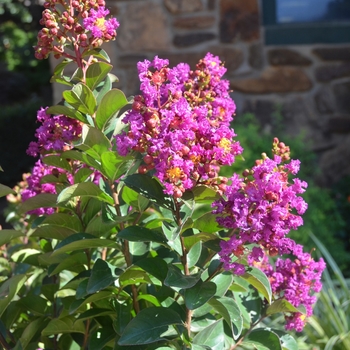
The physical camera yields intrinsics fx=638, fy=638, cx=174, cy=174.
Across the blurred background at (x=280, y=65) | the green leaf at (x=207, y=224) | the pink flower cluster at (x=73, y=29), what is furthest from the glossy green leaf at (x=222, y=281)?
the blurred background at (x=280, y=65)

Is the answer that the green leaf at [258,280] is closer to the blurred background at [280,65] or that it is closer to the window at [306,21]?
the blurred background at [280,65]

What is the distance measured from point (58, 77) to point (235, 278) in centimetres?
49

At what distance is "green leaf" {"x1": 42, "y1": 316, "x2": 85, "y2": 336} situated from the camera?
1.14 metres

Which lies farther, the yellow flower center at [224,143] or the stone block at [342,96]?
the stone block at [342,96]

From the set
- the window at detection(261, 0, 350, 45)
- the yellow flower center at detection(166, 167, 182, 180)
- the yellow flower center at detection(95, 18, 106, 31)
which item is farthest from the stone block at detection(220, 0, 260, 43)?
the yellow flower center at detection(166, 167, 182, 180)

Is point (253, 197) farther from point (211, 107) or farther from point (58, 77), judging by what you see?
point (58, 77)

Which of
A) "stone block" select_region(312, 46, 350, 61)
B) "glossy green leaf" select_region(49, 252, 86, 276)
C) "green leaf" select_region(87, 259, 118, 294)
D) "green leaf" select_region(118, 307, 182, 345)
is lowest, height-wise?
"green leaf" select_region(118, 307, 182, 345)

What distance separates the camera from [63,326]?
116 centimetres

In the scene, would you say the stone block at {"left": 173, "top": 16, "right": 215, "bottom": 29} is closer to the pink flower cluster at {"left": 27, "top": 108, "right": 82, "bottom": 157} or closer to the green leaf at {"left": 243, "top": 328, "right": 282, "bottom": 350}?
the pink flower cluster at {"left": 27, "top": 108, "right": 82, "bottom": 157}

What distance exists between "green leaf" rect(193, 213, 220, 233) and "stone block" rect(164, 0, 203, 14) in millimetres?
2622

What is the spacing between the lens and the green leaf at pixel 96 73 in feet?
3.53

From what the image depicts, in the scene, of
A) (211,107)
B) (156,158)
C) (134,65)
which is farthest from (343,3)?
(156,158)

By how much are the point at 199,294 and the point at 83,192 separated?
246 millimetres

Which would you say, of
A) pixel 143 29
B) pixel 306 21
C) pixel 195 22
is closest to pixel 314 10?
pixel 306 21
